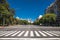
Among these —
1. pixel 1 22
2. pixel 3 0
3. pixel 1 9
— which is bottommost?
pixel 1 22

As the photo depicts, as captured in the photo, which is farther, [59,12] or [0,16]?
[59,12]

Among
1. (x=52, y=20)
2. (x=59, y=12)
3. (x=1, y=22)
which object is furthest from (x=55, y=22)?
(x=1, y=22)

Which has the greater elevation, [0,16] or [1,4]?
[1,4]

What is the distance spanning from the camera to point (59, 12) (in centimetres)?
9919

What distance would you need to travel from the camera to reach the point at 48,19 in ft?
308

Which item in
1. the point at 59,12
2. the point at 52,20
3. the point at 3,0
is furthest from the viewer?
→ the point at 59,12

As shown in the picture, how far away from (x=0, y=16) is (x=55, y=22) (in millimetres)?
37992

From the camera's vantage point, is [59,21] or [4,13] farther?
[59,21]

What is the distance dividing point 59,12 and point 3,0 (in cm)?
4285

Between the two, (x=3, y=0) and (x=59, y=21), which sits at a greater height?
(x=3, y=0)

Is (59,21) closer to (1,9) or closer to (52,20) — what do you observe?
(52,20)

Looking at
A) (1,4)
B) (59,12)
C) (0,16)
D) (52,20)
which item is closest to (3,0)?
(1,4)

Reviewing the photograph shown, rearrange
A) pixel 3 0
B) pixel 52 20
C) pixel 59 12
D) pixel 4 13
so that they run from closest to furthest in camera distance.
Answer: pixel 4 13
pixel 3 0
pixel 52 20
pixel 59 12

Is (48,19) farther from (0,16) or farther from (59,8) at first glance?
(0,16)
